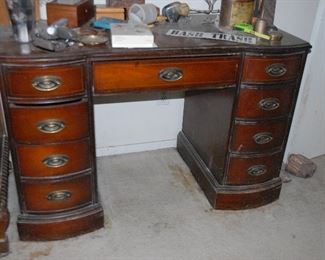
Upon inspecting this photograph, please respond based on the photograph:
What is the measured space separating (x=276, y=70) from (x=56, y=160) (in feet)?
3.24

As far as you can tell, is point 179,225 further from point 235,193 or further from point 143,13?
point 143,13

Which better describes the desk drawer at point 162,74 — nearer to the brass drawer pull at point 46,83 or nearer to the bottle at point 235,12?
the brass drawer pull at point 46,83

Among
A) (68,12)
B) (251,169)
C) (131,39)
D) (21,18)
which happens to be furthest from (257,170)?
(21,18)

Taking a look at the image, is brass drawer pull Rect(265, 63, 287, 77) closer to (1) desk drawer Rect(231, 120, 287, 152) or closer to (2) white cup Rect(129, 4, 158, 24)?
(1) desk drawer Rect(231, 120, 287, 152)

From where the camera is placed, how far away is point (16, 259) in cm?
143

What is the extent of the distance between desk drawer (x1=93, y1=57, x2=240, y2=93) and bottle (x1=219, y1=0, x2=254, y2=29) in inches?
10.1

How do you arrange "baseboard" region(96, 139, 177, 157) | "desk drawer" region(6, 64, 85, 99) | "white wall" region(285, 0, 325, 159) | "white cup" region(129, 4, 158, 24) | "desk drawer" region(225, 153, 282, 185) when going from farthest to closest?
"baseboard" region(96, 139, 177, 157)
"white wall" region(285, 0, 325, 159)
"desk drawer" region(225, 153, 282, 185)
"white cup" region(129, 4, 158, 24)
"desk drawer" region(6, 64, 85, 99)

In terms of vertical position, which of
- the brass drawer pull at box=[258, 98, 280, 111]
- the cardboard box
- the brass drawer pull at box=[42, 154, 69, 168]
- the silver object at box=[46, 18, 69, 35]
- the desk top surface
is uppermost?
the cardboard box

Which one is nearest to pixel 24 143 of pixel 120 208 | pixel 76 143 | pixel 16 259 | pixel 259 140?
pixel 76 143

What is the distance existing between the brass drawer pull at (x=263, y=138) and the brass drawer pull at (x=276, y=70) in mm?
288

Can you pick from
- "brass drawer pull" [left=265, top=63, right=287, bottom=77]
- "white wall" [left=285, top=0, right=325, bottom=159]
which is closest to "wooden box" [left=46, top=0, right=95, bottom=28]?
"brass drawer pull" [left=265, top=63, right=287, bottom=77]

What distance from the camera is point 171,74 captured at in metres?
1.39

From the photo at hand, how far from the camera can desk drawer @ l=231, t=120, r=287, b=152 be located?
161 centimetres

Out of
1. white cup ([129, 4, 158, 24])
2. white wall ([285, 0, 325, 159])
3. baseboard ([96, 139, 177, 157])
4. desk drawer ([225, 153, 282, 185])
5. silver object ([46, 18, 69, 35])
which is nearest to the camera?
silver object ([46, 18, 69, 35])
